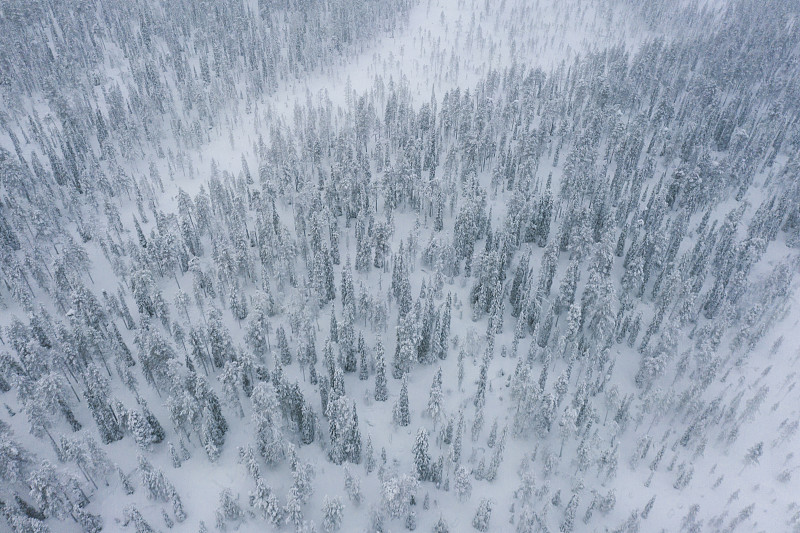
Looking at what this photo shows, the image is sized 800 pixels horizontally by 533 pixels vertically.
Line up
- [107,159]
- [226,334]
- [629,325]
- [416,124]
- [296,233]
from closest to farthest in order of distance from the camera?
[226,334], [629,325], [296,233], [107,159], [416,124]

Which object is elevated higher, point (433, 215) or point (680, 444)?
point (433, 215)

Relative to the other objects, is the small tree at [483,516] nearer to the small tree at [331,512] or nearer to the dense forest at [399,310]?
the dense forest at [399,310]

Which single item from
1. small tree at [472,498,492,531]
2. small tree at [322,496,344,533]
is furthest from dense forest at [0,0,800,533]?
small tree at [322,496,344,533]

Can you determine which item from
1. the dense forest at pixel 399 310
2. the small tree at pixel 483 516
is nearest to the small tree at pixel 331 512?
the dense forest at pixel 399 310

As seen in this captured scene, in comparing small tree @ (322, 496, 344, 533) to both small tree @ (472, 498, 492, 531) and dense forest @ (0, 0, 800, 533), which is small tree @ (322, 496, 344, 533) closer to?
dense forest @ (0, 0, 800, 533)

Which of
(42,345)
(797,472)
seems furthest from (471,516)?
(42,345)

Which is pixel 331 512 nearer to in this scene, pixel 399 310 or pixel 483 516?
pixel 483 516

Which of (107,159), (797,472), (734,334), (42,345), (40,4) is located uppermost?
(40,4)

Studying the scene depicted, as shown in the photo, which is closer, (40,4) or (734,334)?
(734,334)

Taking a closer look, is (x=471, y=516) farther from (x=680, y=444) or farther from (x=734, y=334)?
(x=734, y=334)

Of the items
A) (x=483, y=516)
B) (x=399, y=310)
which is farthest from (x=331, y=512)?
(x=399, y=310)
